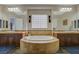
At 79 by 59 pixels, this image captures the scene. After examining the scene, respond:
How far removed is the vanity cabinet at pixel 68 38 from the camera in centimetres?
527

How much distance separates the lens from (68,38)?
17.7 feet

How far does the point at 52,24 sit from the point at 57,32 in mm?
427

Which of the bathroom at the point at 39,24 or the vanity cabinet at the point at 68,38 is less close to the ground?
the bathroom at the point at 39,24

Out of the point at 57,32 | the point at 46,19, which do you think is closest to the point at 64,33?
the point at 57,32

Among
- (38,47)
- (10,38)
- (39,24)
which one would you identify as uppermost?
(39,24)

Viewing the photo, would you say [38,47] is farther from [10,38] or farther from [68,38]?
[68,38]

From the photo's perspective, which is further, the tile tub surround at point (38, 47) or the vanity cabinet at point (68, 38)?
the vanity cabinet at point (68, 38)

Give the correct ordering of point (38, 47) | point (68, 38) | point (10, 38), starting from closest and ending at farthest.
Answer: point (38, 47) → point (10, 38) → point (68, 38)

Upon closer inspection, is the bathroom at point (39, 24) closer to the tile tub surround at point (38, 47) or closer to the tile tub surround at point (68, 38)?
the tile tub surround at point (68, 38)

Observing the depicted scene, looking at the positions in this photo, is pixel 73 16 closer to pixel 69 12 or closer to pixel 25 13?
pixel 69 12

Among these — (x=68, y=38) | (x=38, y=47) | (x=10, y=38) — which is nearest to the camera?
(x=38, y=47)

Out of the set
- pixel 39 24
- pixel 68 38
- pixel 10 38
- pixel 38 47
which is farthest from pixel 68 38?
pixel 10 38

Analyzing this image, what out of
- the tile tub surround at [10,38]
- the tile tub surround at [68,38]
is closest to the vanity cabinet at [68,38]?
the tile tub surround at [68,38]

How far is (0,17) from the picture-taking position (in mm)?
5238
